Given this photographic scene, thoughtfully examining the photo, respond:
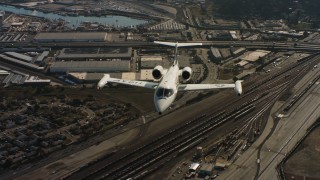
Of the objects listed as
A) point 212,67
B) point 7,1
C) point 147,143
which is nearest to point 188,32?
point 212,67

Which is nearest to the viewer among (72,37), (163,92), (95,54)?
(163,92)

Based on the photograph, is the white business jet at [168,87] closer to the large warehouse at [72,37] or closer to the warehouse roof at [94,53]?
the warehouse roof at [94,53]

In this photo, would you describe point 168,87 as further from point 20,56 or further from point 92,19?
point 92,19

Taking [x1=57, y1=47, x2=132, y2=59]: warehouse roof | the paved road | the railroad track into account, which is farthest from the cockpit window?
[x1=57, y1=47, x2=132, y2=59]: warehouse roof

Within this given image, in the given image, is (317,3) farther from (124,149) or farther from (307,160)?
(124,149)

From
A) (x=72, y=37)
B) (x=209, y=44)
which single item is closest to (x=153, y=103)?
(x=209, y=44)

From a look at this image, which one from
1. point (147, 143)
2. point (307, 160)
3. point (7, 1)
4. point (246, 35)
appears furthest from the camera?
point (7, 1)
